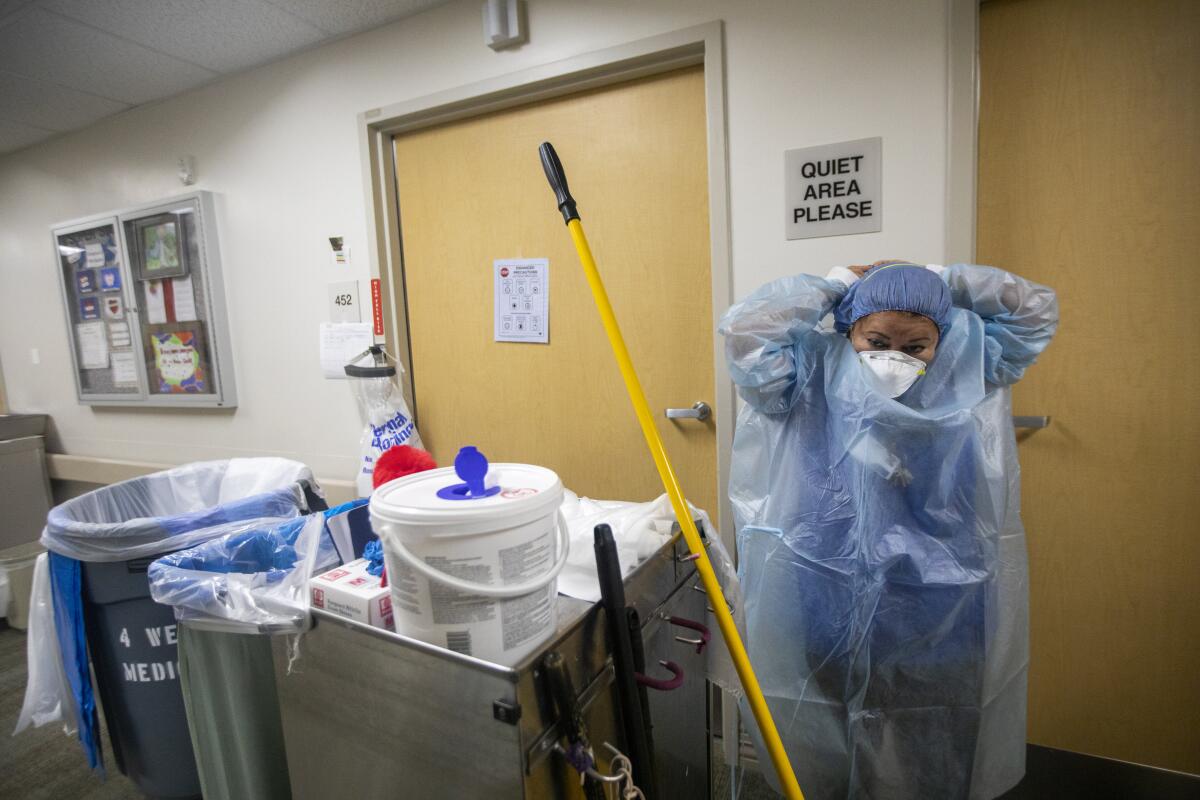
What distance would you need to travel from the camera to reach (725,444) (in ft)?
4.92

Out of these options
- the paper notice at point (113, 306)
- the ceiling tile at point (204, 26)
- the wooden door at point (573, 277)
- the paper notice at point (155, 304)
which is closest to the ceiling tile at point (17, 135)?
the paper notice at point (113, 306)

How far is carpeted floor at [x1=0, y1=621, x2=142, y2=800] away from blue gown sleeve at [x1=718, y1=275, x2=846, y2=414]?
1.85 m

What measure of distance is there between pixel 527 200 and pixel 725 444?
916 mm

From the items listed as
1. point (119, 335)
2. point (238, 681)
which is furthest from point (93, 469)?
point (238, 681)

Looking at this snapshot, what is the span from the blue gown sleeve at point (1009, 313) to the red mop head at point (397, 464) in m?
0.94

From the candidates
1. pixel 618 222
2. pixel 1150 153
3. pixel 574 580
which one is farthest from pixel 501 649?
pixel 1150 153

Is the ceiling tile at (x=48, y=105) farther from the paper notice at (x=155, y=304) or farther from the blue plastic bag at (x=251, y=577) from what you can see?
the blue plastic bag at (x=251, y=577)

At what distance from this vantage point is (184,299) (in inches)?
91.4

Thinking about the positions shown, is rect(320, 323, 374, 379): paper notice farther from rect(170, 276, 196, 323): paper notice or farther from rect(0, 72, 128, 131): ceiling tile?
rect(0, 72, 128, 131): ceiling tile

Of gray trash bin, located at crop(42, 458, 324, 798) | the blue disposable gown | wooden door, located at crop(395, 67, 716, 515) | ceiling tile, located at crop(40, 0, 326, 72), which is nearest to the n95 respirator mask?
Answer: the blue disposable gown

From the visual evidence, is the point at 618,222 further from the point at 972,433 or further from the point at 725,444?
the point at 972,433

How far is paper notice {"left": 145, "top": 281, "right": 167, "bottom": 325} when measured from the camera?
2.38m

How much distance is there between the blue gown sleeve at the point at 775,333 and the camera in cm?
101

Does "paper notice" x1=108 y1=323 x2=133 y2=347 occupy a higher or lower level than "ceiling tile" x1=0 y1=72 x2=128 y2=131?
lower
